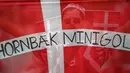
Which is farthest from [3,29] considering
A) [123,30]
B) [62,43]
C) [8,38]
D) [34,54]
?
[123,30]

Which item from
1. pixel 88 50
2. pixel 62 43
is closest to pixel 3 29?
pixel 62 43

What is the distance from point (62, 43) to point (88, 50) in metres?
0.14

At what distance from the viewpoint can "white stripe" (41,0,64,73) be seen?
83cm

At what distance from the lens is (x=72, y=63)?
90 cm

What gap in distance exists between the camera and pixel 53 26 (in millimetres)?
853

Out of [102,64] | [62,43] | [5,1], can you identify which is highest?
[5,1]

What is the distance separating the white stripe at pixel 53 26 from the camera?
32.5 inches

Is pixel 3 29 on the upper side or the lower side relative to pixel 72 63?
upper

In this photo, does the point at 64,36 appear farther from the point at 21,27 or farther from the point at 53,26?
the point at 21,27

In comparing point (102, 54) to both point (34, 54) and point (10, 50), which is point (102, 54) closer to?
point (34, 54)

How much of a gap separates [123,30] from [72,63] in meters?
0.31

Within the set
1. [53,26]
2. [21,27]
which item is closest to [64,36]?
[53,26]

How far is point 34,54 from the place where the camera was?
871 millimetres

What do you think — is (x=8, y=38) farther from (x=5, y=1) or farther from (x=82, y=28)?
(x=82, y=28)
